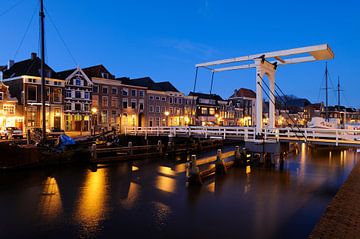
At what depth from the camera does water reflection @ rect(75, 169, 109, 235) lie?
34.0 feet

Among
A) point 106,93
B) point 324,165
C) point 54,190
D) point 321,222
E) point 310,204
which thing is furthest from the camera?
point 106,93

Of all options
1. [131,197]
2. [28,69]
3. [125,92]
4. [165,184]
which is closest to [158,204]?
[131,197]

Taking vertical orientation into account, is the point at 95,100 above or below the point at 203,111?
above

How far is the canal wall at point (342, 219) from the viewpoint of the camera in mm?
7568

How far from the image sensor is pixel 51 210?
38.7 feet

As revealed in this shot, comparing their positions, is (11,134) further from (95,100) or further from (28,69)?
(95,100)

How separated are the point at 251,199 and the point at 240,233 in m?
4.35

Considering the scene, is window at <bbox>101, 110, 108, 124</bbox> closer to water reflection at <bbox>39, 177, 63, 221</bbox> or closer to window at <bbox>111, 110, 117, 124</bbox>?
window at <bbox>111, 110, 117, 124</bbox>

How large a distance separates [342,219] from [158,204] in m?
7.53

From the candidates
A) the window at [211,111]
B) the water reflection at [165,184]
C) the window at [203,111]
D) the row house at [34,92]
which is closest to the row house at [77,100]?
the row house at [34,92]

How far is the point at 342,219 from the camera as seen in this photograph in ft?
28.5

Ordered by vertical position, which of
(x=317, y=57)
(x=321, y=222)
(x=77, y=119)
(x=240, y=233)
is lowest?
(x=240, y=233)

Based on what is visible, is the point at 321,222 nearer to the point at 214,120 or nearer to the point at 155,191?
the point at 155,191

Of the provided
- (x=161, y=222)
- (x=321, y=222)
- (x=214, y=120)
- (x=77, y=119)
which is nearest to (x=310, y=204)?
(x=321, y=222)
